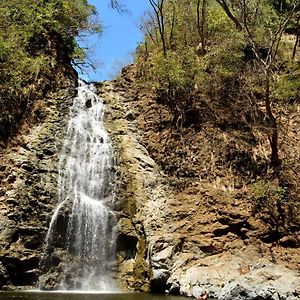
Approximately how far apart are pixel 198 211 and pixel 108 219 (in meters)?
4.00

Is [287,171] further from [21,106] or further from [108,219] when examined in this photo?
[21,106]

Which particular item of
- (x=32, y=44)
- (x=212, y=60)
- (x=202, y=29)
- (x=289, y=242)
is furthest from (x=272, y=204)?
(x=32, y=44)

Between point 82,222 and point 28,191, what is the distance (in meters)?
2.74

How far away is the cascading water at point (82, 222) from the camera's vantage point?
16875 mm

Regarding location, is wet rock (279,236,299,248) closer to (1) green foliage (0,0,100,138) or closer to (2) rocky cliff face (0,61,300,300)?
(2) rocky cliff face (0,61,300,300)

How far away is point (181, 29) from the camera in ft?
97.5

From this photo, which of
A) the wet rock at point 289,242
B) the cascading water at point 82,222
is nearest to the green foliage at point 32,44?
the cascading water at point 82,222

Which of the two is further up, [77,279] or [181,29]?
[181,29]

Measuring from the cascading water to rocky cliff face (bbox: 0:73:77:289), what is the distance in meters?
0.43

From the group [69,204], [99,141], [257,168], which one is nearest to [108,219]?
[69,204]

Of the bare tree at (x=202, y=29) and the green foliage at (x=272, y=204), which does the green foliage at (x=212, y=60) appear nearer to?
the bare tree at (x=202, y=29)

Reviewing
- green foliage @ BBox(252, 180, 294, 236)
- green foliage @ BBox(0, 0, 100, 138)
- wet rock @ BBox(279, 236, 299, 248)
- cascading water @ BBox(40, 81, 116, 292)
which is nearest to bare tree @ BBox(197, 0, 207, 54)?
green foliage @ BBox(0, 0, 100, 138)

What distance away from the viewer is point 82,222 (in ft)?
58.7

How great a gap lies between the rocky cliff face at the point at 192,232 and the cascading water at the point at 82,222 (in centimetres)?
64
